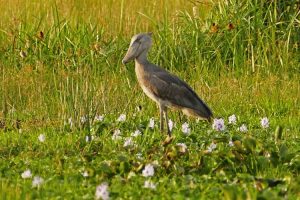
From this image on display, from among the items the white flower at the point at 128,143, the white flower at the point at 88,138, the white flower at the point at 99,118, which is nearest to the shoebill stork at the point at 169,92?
the white flower at the point at 99,118

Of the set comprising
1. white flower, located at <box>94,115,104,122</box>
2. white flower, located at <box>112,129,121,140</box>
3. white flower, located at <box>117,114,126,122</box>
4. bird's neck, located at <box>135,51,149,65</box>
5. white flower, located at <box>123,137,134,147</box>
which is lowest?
white flower, located at <box>94,115,104,122</box>

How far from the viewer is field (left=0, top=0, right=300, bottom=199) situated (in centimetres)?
521

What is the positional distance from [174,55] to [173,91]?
2.97m

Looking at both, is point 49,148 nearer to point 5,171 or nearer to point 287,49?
point 5,171

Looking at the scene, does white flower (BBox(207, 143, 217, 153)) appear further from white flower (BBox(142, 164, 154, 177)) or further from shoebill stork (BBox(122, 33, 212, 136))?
shoebill stork (BBox(122, 33, 212, 136))

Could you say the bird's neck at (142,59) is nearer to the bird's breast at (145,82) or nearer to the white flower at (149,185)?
the bird's breast at (145,82)

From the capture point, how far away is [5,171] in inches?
219

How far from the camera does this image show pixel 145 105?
8.41 meters

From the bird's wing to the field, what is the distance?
7.2 inches

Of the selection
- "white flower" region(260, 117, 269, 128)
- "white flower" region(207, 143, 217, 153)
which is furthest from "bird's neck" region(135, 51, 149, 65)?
"white flower" region(207, 143, 217, 153)

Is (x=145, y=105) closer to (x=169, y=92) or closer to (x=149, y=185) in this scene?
(x=169, y=92)

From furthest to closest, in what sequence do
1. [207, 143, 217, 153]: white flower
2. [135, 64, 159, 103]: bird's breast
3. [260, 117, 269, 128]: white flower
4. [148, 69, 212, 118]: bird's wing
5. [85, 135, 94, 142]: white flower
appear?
[135, 64, 159, 103]: bird's breast, [148, 69, 212, 118]: bird's wing, [260, 117, 269, 128]: white flower, [85, 135, 94, 142]: white flower, [207, 143, 217, 153]: white flower

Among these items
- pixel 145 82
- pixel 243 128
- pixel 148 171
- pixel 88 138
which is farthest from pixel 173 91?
pixel 148 171

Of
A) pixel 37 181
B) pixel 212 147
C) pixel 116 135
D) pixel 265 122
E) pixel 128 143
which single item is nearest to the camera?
pixel 37 181
